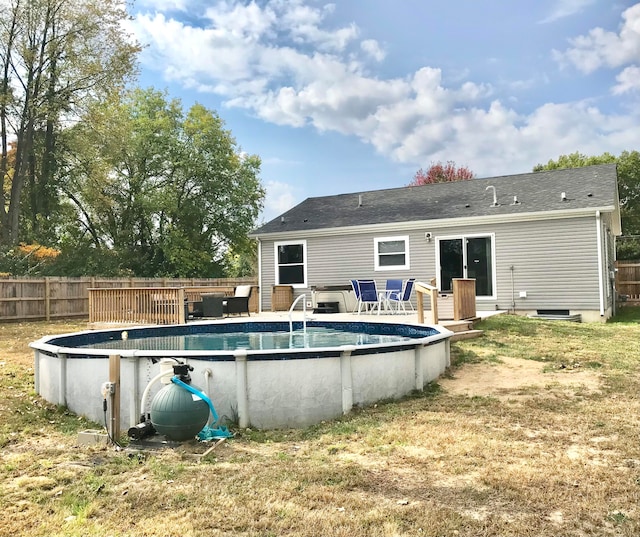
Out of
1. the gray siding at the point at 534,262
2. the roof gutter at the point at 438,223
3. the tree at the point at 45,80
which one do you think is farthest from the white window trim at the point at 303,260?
the tree at the point at 45,80

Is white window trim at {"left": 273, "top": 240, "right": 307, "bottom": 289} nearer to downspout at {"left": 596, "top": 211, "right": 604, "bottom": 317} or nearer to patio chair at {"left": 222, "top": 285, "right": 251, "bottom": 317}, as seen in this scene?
patio chair at {"left": 222, "top": 285, "right": 251, "bottom": 317}

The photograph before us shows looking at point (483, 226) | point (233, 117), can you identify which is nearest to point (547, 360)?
point (483, 226)

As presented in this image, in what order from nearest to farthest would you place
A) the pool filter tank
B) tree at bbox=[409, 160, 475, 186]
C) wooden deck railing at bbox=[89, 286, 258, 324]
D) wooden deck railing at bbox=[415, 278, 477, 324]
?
the pool filter tank → wooden deck railing at bbox=[415, 278, 477, 324] → wooden deck railing at bbox=[89, 286, 258, 324] → tree at bbox=[409, 160, 475, 186]

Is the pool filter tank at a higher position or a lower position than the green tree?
lower

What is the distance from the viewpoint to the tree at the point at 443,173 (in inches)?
1264

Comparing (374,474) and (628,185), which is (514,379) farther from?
(628,185)

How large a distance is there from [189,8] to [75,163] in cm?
1267

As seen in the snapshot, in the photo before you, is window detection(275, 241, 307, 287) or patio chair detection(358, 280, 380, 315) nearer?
patio chair detection(358, 280, 380, 315)

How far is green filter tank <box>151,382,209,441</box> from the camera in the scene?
4273mm

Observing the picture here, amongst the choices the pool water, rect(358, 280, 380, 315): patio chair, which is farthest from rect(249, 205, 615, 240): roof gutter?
the pool water

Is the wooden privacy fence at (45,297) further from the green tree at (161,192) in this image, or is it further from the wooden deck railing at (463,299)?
the wooden deck railing at (463,299)

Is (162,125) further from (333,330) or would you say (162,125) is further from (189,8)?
(333,330)

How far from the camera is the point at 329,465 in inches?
151

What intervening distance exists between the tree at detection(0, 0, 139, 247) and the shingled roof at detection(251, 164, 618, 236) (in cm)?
1085
